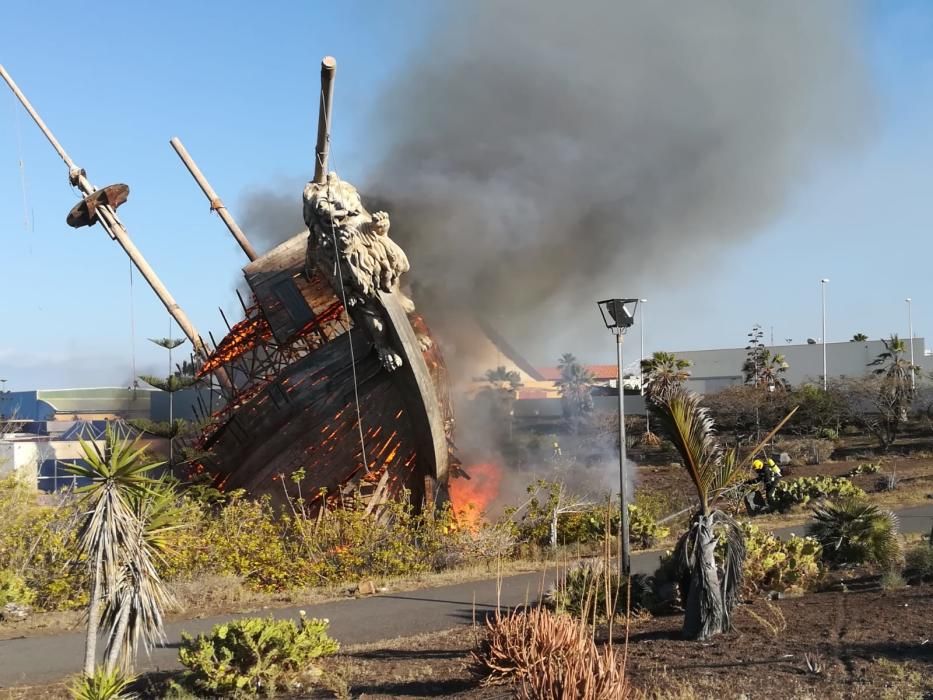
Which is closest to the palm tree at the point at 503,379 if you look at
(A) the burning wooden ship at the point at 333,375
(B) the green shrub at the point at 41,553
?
(A) the burning wooden ship at the point at 333,375

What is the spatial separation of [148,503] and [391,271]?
924cm

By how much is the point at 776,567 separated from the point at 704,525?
2.85m

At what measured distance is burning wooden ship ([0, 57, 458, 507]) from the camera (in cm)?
1670

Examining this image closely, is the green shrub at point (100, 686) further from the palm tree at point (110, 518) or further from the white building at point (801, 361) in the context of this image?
the white building at point (801, 361)

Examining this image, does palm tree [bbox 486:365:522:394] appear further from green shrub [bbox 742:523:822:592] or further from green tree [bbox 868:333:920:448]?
green tree [bbox 868:333:920:448]

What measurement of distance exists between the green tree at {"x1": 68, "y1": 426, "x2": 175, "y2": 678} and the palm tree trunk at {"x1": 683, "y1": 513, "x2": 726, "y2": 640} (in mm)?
4684

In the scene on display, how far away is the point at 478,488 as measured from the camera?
24047mm

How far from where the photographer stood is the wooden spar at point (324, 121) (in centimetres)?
1555

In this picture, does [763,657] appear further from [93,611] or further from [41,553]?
[41,553]

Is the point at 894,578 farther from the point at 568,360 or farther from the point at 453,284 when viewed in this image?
the point at 568,360

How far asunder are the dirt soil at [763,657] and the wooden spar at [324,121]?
8841mm

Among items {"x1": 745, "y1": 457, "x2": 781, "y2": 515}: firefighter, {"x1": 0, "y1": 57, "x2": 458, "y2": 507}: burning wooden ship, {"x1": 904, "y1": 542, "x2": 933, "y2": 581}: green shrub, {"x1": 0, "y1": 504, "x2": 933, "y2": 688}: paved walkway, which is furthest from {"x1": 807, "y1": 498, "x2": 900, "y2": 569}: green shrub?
{"x1": 745, "y1": 457, "x2": 781, "y2": 515}: firefighter

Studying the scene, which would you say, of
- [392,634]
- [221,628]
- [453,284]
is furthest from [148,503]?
[453,284]

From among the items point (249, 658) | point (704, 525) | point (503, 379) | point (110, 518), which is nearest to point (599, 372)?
point (503, 379)
